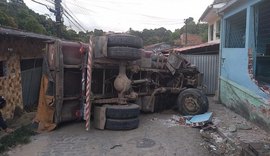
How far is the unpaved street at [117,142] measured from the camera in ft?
23.3

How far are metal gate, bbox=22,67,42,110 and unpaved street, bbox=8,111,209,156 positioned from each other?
3.66m

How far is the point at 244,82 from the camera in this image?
10.1 meters

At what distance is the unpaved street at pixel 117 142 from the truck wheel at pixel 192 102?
1.35 m

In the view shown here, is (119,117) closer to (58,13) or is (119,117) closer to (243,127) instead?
(243,127)

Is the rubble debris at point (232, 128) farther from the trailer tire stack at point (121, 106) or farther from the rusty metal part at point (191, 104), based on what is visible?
the trailer tire stack at point (121, 106)

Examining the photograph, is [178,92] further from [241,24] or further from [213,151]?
[213,151]

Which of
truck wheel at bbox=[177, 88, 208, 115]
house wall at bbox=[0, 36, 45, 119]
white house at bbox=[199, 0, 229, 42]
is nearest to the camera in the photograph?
house wall at bbox=[0, 36, 45, 119]

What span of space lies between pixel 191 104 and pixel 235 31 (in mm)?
3910

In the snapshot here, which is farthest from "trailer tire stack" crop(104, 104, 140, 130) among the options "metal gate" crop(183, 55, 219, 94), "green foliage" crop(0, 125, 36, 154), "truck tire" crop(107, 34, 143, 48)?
"metal gate" crop(183, 55, 219, 94)

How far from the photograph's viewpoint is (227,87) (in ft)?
39.9

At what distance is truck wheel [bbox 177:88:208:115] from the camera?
10.7m

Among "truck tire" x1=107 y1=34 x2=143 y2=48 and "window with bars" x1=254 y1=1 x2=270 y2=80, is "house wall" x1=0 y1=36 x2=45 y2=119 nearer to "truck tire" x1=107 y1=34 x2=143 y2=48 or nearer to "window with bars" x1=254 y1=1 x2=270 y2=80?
"truck tire" x1=107 y1=34 x2=143 y2=48

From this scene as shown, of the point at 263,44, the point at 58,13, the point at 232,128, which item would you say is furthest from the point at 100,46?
the point at 58,13

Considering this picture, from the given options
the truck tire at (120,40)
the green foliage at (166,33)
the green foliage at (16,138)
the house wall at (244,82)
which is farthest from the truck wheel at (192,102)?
the green foliage at (166,33)
